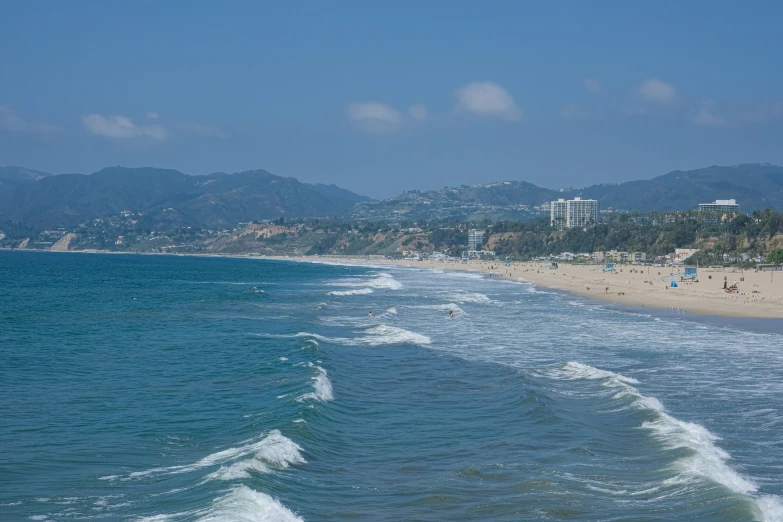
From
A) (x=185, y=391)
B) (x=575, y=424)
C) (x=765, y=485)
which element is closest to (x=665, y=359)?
(x=575, y=424)

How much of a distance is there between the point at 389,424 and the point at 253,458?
4225 millimetres

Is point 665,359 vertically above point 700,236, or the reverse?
point 700,236

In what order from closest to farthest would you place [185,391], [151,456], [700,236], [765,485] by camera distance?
1. [765,485]
2. [151,456]
3. [185,391]
4. [700,236]

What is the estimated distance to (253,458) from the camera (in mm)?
15047

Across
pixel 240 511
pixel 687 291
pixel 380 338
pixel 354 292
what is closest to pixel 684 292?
pixel 687 291

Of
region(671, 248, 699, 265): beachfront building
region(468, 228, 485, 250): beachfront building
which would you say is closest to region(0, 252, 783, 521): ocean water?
region(671, 248, 699, 265): beachfront building

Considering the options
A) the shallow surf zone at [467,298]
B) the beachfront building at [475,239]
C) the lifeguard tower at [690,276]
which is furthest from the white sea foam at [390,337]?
the beachfront building at [475,239]

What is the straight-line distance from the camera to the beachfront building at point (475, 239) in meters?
191

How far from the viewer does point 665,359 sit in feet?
91.9

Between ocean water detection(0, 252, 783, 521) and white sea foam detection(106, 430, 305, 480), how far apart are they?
6 cm

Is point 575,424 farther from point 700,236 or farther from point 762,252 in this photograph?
point 700,236

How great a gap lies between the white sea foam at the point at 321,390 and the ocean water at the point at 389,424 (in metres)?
0.09

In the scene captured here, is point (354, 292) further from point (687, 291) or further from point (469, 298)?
point (687, 291)

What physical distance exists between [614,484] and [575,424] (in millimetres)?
4272
